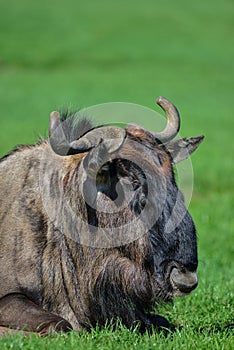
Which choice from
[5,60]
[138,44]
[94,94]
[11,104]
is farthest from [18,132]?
[138,44]

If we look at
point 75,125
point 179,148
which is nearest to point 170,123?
point 179,148

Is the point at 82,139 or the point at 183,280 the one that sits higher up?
the point at 82,139

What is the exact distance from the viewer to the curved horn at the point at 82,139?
17.5ft

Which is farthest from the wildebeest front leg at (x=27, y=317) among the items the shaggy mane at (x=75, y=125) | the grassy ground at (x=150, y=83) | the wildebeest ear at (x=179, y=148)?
the wildebeest ear at (x=179, y=148)

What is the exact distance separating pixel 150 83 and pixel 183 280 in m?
36.3

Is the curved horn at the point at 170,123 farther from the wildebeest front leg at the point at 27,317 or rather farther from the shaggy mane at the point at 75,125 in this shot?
the wildebeest front leg at the point at 27,317

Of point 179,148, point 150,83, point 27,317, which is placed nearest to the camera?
point 27,317

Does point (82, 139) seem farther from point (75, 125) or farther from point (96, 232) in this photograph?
point (96, 232)

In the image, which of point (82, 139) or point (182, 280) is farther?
point (82, 139)

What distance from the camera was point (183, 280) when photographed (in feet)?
17.9

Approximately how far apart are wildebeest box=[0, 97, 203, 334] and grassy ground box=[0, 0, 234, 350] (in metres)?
0.33

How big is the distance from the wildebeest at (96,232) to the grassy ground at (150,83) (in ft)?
1.10

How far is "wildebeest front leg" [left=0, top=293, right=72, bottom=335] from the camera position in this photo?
18.1 feet

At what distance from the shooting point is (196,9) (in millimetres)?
62094
